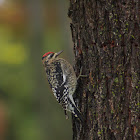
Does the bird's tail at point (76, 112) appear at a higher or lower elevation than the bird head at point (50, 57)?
lower

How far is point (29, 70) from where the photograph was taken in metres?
10.1

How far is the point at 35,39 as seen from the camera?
845 cm

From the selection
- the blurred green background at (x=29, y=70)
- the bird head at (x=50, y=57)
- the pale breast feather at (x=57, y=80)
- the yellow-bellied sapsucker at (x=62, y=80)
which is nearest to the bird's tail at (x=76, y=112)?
the yellow-bellied sapsucker at (x=62, y=80)

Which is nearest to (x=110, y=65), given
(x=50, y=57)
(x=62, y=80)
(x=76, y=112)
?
(x=76, y=112)

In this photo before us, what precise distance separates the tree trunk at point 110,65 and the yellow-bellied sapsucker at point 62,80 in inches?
14.2

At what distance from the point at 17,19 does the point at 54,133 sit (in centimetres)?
485

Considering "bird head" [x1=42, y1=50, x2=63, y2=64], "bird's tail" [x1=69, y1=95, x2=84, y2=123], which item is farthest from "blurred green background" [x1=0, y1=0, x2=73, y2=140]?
"bird's tail" [x1=69, y1=95, x2=84, y2=123]

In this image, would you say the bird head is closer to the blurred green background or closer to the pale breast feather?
the pale breast feather

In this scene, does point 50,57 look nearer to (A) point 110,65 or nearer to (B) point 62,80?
(B) point 62,80

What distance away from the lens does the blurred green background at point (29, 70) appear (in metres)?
8.61

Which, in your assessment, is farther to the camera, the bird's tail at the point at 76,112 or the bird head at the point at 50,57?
the bird head at the point at 50,57

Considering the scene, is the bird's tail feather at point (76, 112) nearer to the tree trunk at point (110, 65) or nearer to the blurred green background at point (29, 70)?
the tree trunk at point (110, 65)

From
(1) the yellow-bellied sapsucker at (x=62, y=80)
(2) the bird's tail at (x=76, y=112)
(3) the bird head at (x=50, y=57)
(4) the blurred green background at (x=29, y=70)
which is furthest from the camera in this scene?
(4) the blurred green background at (x=29, y=70)

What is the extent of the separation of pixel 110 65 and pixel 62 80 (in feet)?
4.45
